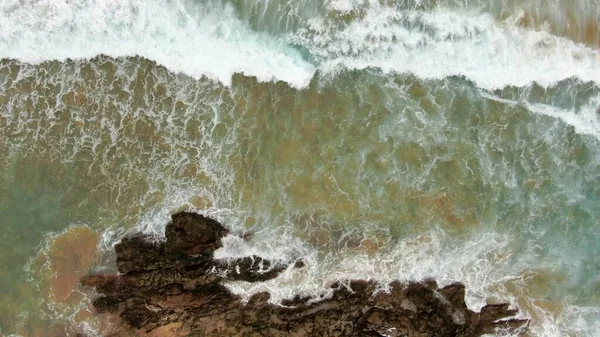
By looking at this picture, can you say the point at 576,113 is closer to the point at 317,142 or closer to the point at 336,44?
the point at 336,44

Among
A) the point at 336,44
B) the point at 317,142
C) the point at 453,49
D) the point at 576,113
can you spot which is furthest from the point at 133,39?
the point at 576,113

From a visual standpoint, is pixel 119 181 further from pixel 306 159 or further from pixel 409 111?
pixel 409 111

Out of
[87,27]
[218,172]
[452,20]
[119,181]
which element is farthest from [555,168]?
[87,27]

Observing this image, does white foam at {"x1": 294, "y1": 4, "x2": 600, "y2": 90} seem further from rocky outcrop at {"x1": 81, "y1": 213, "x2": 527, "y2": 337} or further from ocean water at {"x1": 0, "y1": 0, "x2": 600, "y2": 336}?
rocky outcrop at {"x1": 81, "y1": 213, "x2": 527, "y2": 337}

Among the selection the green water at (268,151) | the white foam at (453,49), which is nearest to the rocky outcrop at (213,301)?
the green water at (268,151)

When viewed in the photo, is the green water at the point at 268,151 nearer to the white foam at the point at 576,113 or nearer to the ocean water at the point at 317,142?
the ocean water at the point at 317,142
